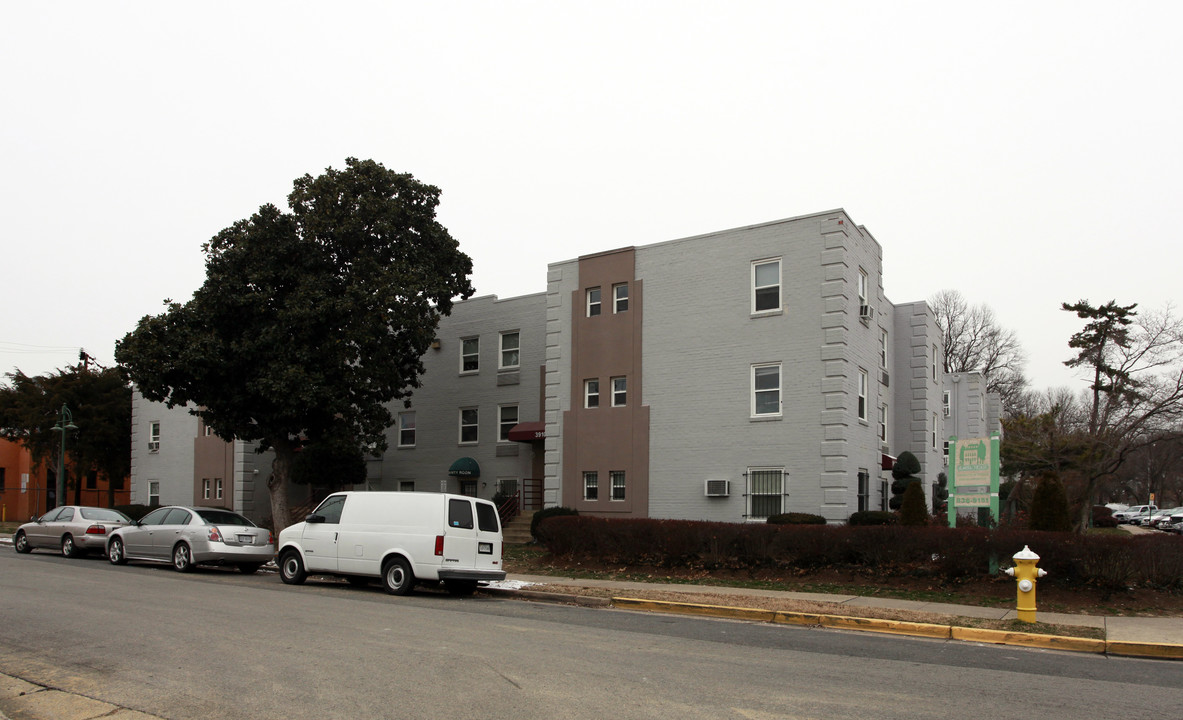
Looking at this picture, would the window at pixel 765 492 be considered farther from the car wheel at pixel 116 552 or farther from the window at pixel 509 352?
the car wheel at pixel 116 552

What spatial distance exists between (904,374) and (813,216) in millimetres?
10475

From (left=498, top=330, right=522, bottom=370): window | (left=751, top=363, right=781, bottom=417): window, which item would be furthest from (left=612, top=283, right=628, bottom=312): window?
(left=498, top=330, right=522, bottom=370): window

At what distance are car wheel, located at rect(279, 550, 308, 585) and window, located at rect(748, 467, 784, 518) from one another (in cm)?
1157

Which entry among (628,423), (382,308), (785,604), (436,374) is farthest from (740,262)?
(436,374)

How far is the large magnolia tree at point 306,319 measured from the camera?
2617 centimetres

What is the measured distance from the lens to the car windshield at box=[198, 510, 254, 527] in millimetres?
20125

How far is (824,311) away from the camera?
23391 millimetres

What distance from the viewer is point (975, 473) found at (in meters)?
18.1

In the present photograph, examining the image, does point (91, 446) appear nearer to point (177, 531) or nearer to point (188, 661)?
point (177, 531)

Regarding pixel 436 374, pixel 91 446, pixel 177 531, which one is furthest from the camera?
pixel 91 446

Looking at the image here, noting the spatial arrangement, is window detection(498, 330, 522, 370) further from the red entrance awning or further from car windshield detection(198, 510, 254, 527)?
car windshield detection(198, 510, 254, 527)

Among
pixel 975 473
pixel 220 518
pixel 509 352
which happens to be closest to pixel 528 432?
pixel 509 352

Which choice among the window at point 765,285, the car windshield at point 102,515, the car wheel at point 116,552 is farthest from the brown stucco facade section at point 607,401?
the car windshield at point 102,515

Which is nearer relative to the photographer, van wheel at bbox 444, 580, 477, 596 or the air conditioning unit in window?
van wheel at bbox 444, 580, 477, 596
